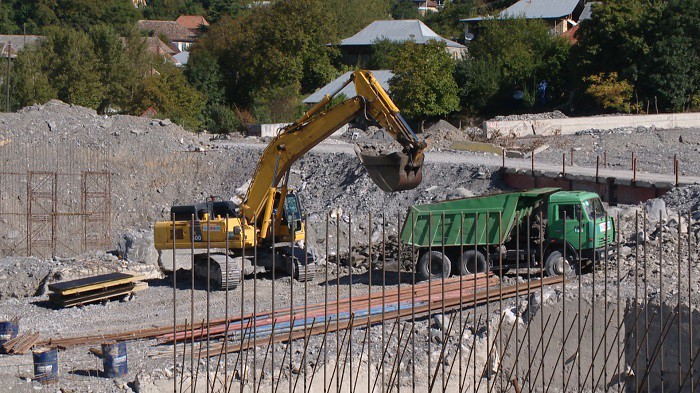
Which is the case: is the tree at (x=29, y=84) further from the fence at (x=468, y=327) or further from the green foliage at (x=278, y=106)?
the fence at (x=468, y=327)

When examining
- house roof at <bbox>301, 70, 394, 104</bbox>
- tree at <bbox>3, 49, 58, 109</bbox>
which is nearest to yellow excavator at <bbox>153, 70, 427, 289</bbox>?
house roof at <bbox>301, 70, 394, 104</bbox>

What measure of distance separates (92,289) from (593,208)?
7.60 m

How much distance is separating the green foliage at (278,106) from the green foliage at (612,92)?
11.9m

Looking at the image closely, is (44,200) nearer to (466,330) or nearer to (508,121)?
(508,121)

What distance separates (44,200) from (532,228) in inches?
631

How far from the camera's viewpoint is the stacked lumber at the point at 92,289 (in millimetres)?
15359

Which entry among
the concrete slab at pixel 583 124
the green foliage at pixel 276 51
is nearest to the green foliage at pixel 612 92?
the concrete slab at pixel 583 124

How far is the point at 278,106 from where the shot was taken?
41.6 metres

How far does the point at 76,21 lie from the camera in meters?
68.7

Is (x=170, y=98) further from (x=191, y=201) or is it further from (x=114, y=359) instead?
(x=114, y=359)

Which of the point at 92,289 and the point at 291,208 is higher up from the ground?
the point at 291,208

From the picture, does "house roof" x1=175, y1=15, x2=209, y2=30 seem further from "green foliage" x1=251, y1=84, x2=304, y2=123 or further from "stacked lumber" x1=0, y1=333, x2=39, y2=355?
"stacked lumber" x1=0, y1=333, x2=39, y2=355

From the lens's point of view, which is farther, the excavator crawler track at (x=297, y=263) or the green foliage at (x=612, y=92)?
the green foliage at (x=612, y=92)

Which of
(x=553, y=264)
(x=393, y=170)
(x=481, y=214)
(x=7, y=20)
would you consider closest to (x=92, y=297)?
(x=393, y=170)
